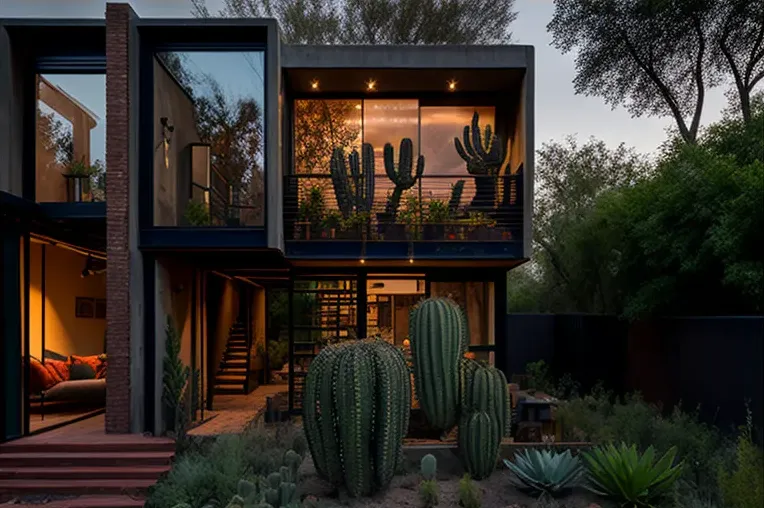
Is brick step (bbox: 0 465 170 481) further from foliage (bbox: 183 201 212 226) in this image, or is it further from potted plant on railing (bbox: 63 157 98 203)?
potted plant on railing (bbox: 63 157 98 203)

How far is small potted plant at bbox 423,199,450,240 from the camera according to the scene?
37.2 ft

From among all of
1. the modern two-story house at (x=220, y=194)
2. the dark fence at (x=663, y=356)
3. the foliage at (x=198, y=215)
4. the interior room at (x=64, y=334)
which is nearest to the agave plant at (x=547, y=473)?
the dark fence at (x=663, y=356)

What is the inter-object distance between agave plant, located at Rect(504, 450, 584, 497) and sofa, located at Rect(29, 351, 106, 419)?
7.25m

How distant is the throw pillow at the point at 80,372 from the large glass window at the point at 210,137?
400cm

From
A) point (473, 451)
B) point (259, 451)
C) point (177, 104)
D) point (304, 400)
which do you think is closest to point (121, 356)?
point (259, 451)

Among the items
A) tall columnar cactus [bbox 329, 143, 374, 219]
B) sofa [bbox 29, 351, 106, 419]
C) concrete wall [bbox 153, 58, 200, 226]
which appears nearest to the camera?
concrete wall [bbox 153, 58, 200, 226]

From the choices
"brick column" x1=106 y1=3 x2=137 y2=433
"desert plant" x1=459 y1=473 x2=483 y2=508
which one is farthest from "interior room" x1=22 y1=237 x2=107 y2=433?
"desert plant" x1=459 y1=473 x2=483 y2=508

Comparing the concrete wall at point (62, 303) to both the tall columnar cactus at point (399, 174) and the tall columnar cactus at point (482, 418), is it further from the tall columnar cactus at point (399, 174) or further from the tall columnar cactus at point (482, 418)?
the tall columnar cactus at point (482, 418)

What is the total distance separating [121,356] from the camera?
368 inches

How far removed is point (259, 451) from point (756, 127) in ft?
27.0

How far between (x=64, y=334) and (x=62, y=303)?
0.63m

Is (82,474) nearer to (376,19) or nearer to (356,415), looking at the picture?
(356,415)

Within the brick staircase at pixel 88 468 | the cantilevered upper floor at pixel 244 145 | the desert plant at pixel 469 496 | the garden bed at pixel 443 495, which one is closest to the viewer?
the desert plant at pixel 469 496

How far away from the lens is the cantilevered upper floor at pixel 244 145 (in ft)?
32.0
